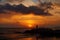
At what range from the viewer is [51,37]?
80.0ft

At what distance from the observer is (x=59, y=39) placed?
2334 cm

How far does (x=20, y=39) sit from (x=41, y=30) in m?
2.77

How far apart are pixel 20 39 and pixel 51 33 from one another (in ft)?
8.96

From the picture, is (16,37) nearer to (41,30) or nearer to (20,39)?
(20,39)

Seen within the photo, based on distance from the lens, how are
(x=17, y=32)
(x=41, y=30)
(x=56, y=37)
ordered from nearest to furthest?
(x=41, y=30)
(x=17, y=32)
(x=56, y=37)

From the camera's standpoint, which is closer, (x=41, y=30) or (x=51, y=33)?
(x=41, y=30)

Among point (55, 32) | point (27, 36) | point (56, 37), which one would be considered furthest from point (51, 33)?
point (27, 36)

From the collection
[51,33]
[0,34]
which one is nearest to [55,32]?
[51,33]

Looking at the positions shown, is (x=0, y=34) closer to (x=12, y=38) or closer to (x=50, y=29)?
(x=12, y=38)

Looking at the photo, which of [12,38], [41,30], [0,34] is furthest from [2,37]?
[41,30]

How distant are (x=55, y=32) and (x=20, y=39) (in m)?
3.09

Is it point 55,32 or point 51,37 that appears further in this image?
point 51,37

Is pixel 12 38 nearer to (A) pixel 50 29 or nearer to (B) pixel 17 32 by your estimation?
(B) pixel 17 32

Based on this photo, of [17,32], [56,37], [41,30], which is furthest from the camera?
[56,37]
